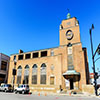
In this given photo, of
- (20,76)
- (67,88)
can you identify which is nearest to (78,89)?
(67,88)

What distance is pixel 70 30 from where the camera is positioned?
105 feet

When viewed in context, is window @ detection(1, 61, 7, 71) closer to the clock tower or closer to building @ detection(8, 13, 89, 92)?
building @ detection(8, 13, 89, 92)

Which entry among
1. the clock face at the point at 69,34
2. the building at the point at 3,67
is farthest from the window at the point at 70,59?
the building at the point at 3,67

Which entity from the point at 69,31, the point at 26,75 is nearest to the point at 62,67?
the point at 69,31

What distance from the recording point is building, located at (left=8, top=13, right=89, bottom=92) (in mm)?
27203

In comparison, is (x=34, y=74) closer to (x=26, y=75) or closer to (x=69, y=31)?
(x=26, y=75)

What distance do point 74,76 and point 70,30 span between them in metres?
13.3

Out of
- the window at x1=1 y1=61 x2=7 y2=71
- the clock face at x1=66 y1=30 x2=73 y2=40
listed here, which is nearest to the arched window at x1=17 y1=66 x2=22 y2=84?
the window at x1=1 y1=61 x2=7 y2=71

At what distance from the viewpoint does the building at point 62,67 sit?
27203 mm

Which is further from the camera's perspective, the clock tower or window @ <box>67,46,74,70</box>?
the clock tower

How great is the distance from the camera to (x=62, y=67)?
29.6m

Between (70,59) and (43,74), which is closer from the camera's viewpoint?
(70,59)

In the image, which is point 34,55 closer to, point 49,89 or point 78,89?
point 49,89

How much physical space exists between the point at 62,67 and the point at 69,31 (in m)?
10.9
